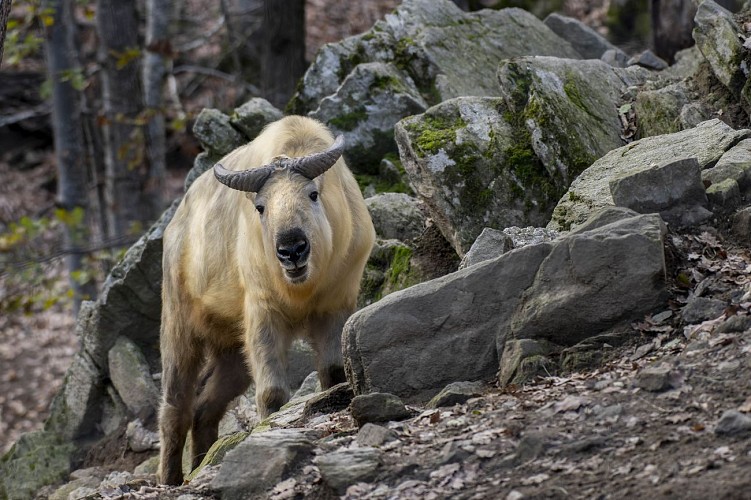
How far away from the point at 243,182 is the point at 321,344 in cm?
128

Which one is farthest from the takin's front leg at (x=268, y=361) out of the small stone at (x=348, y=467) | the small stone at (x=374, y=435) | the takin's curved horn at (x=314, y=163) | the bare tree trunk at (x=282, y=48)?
the bare tree trunk at (x=282, y=48)

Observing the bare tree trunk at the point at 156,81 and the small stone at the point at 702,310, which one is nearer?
the small stone at the point at 702,310

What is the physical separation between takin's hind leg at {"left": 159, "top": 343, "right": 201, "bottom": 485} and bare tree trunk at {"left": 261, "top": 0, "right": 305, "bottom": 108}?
551cm

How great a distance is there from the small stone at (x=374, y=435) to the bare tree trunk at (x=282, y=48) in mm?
8495

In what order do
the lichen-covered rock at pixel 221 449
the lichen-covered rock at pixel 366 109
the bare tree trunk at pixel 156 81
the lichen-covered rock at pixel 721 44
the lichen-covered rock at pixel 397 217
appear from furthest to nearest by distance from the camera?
the bare tree trunk at pixel 156 81
the lichen-covered rock at pixel 366 109
the lichen-covered rock at pixel 397 217
the lichen-covered rock at pixel 721 44
the lichen-covered rock at pixel 221 449

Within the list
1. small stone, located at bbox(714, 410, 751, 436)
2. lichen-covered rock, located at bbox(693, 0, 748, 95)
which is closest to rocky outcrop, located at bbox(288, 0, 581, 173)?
lichen-covered rock, located at bbox(693, 0, 748, 95)

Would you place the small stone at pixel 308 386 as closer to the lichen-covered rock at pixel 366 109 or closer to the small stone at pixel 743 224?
the lichen-covered rock at pixel 366 109

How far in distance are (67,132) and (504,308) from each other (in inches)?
424

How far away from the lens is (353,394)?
6.36 meters

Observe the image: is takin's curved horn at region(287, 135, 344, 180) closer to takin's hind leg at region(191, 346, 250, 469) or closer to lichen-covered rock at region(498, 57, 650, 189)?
lichen-covered rock at region(498, 57, 650, 189)

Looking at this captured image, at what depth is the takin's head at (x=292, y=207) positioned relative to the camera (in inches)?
263

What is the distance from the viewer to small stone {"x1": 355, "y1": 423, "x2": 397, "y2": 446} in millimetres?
5359

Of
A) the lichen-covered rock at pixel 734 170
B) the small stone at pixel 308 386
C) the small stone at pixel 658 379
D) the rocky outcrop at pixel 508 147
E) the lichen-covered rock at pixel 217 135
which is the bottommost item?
the small stone at pixel 308 386

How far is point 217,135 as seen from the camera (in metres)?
10.8
